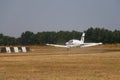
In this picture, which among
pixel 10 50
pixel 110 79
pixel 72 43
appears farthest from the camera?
pixel 72 43

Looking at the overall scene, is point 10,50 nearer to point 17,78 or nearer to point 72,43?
point 72,43

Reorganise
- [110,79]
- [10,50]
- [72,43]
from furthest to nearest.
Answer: [72,43]
[10,50]
[110,79]

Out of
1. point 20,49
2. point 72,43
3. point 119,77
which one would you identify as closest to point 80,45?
point 72,43

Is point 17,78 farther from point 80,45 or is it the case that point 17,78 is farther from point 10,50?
point 80,45

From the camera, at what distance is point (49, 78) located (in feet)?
79.8

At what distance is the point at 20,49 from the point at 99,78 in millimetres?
69320

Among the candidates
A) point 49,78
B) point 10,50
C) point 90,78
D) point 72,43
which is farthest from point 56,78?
point 72,43

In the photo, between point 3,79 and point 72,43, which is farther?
point 72,43

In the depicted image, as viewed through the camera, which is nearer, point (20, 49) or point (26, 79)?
point (26, 79)

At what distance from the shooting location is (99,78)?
2384cm

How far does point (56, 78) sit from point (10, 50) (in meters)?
66.7

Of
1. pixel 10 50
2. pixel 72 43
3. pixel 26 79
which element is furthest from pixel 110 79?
pixel 72 43

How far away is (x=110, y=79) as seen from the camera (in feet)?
76.5

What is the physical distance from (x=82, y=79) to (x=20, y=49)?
69374 millimetres
